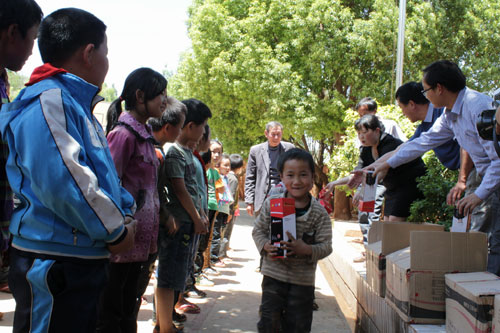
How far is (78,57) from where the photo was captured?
7.20 ft

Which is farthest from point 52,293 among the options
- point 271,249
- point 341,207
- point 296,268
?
point 341,207

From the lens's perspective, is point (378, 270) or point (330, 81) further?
point (330, 81)

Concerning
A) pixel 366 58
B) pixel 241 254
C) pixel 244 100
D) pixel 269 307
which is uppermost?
pixel 366 58

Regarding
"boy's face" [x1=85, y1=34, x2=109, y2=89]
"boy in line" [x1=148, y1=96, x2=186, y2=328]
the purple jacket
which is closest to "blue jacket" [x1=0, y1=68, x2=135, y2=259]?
"boy's face" [x1=85, y1=34, x2=109, y2=89]

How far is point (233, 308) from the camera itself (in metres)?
5.21

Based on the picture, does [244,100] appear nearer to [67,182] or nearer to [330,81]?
[330,81]

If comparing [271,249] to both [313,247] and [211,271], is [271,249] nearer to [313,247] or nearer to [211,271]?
→ [313,247]

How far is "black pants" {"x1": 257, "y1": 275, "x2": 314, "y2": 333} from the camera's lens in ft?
10.7

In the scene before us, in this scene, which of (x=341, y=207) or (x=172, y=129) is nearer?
(x=172, y=129)

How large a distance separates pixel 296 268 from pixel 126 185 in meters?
1.24

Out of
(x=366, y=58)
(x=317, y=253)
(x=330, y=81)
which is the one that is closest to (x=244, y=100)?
(x=330, y=81)

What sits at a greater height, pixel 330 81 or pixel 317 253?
pixel 330 81

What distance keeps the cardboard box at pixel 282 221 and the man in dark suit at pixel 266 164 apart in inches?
148

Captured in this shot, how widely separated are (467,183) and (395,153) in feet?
2.50
